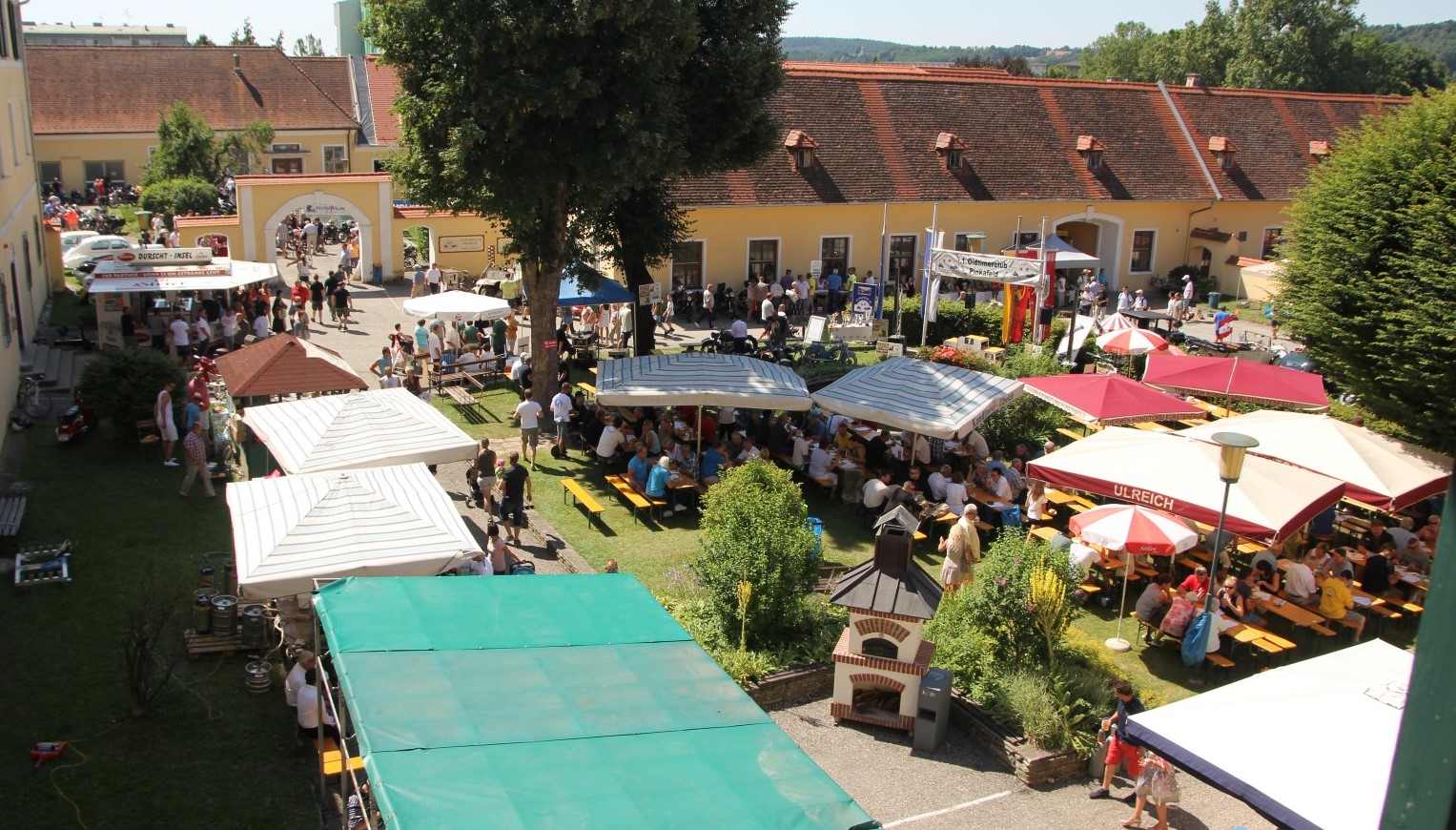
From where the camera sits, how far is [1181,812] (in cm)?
1083

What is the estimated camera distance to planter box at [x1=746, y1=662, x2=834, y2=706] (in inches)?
481

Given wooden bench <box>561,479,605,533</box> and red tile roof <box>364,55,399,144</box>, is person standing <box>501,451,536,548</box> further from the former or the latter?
red tile roof <box>364,55,399,144</box>

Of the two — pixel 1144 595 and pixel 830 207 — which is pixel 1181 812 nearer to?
pixel 1144 595

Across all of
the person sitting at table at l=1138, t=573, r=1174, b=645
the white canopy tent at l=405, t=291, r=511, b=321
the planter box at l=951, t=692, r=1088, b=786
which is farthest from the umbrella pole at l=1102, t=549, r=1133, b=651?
the white canopy tent at l=405, t=291, r=511, b=321

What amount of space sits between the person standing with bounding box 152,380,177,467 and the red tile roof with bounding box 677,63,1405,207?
16.6 m

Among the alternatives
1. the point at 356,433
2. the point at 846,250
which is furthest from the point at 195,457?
the point at 846,250

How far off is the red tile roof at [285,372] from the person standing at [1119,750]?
11939mm

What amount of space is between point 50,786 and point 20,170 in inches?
752

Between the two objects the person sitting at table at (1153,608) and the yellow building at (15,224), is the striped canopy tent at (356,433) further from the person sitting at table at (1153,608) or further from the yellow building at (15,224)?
the person sitting at table at (1153,608)

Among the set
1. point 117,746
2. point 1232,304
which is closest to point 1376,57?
point 1232,304

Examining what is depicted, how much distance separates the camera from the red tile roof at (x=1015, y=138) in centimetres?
→ 3308

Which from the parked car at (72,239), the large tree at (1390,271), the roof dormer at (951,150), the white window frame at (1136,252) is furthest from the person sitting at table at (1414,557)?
the parked car at (72,239)

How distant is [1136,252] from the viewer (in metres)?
37.0

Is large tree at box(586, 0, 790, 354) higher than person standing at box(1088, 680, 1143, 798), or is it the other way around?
large tree at box(586, 0, 790, 354)
